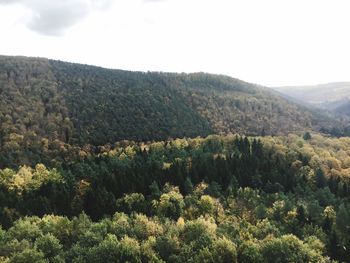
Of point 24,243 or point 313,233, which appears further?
point 313,233

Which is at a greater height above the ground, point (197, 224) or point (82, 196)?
point (197, 224)

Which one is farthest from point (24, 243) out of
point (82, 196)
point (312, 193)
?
point (312, 193)

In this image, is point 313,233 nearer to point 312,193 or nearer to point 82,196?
point 312,193

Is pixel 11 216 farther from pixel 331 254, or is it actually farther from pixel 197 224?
pixel 331 254

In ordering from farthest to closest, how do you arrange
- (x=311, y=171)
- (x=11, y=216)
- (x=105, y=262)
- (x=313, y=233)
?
(x=311, y=171) < (x=11, y=216) < (x=313, y=233) < (x=105, y=262)

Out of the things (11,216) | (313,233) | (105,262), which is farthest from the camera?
(11,216)

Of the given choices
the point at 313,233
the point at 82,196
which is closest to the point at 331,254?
the point at 313,233
